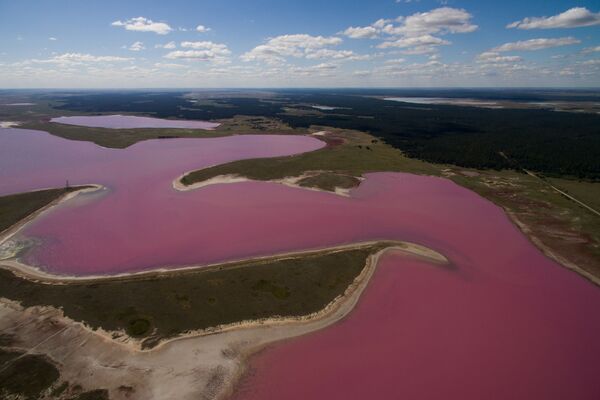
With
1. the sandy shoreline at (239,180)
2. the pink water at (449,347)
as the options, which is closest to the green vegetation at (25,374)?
the pink water at (449,347)

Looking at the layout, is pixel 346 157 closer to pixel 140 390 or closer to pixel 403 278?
pixel 403 278

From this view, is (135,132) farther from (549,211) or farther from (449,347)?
(449,347)

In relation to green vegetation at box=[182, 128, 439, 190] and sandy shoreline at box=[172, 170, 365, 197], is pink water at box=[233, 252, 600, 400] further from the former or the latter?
green vegetation at box=[182, 128, 439, 190]

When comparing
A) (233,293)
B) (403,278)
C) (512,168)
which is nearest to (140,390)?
(233,293)

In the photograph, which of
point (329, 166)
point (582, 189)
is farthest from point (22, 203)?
point (582, 189)

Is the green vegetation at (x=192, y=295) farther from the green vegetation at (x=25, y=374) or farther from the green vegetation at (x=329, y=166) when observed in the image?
the green vegetation at (x=329, y=166)
